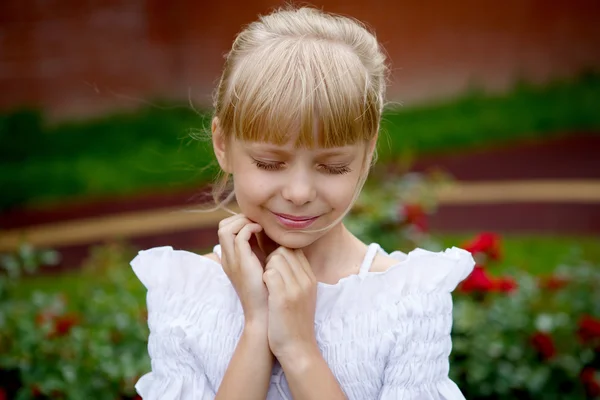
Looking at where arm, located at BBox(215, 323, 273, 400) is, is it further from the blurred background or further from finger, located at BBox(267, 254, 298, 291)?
the blurred background

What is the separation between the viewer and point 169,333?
2.07m

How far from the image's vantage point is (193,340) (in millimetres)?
2045

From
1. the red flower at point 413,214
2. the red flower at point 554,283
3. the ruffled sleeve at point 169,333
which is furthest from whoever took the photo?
the red flower at point 413,214

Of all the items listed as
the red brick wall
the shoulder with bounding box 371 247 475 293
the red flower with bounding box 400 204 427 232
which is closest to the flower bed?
the red flower with bounding box 400 204 427 232

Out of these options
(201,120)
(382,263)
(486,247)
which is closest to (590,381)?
(486,247)

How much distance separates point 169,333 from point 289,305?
33cm

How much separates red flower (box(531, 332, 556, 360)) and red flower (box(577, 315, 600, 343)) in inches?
5.0

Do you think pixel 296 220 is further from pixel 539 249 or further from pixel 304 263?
pixel 539 249

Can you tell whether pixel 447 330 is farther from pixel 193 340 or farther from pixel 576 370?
pixel 576 370

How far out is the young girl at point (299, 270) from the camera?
186 cm

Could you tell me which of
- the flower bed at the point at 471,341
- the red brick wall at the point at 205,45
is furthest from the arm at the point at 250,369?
the red brick wall at the point at 205,45

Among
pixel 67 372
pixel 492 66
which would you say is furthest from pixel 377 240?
pixel 492 66

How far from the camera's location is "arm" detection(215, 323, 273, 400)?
1.92 meters

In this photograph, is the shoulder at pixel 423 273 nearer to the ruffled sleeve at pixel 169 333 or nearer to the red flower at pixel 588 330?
the ruffled sleeve at pixel 169 333
